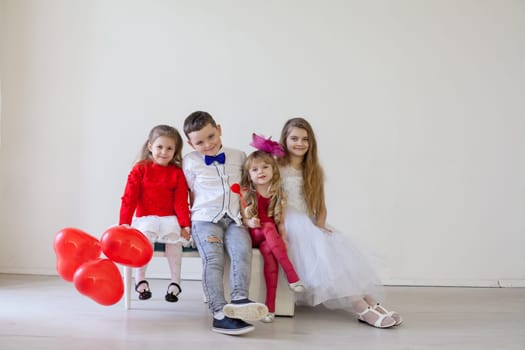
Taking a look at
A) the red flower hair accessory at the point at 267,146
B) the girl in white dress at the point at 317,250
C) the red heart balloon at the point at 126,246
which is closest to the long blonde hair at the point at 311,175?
the girl in white dress at the point at 317,250

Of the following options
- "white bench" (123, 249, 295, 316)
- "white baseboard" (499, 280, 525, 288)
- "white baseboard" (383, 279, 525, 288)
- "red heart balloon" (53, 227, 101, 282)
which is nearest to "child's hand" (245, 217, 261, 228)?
"white bench" (123, 249, 295, 316)

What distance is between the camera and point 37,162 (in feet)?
10.5

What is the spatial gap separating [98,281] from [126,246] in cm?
17

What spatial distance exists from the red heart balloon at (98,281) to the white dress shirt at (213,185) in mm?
539

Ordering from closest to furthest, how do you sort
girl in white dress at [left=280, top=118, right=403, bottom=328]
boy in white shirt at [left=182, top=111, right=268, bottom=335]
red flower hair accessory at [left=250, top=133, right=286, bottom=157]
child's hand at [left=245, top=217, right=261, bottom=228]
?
boy in white shirt at [left=182, top=111, right=268, bottom=335], girl in white dress at [left=280, top=118, right=403, bottom=328], child's hand at [left=245, top=217, right=261, bottom=228], red flower hair accessory at [left=250, top=133, right=286, bottom=157]

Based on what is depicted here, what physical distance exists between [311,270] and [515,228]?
1.69 meters

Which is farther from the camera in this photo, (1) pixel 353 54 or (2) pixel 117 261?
(1) pixel 353 54

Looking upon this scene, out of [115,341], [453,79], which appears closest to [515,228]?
[453,79]

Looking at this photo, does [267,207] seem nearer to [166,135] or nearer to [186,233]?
[186,233]

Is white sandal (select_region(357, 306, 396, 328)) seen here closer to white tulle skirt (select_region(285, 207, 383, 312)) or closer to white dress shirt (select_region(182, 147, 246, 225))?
white tulle skirt (select_region(285, 207, 383, 312))

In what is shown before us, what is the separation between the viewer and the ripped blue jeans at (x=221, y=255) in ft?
6.71

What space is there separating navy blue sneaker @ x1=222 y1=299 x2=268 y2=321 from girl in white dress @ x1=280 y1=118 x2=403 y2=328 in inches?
13.8

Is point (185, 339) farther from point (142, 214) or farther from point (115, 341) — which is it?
point (142, 214)

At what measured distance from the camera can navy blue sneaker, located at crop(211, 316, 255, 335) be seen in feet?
6.27
